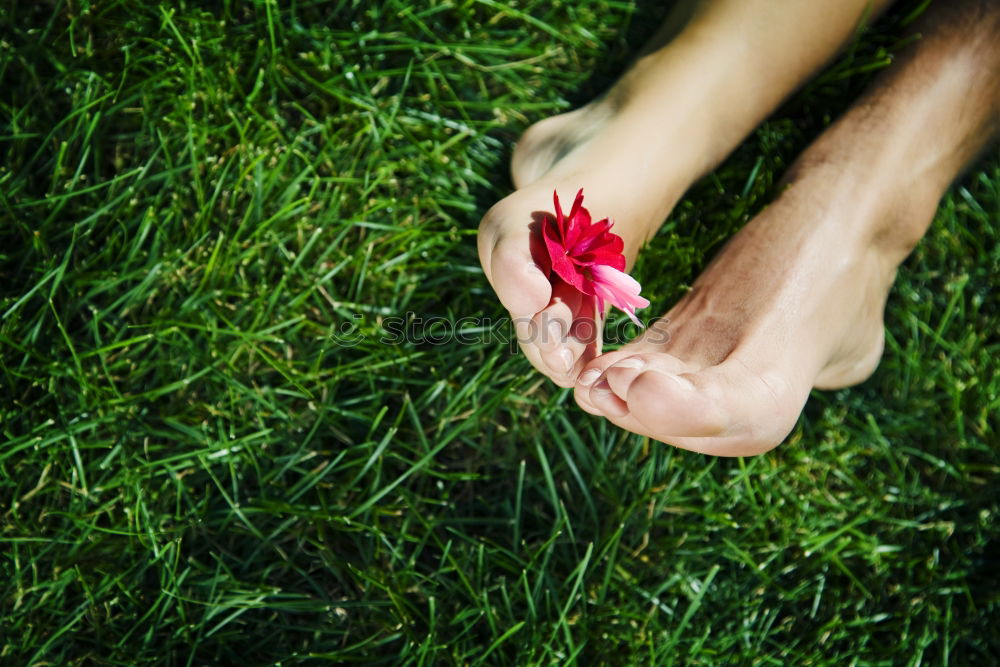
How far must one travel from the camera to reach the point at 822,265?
121cm

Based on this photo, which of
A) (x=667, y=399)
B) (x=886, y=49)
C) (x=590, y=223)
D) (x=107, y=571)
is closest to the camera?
(x=667, y=399)

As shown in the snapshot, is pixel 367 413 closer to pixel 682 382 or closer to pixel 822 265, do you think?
pixel 682 382

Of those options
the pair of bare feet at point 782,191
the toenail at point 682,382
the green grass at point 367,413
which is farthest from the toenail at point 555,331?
the green grass at point 367,413

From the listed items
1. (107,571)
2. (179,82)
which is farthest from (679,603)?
(179,82)

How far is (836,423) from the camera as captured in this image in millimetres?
1419

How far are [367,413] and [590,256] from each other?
0.51m

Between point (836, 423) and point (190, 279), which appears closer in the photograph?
point (190, 279)

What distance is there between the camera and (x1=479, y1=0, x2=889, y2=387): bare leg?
1175 mm

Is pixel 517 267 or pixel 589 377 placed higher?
pixel 517 267

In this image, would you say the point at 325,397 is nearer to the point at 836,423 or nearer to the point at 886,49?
the point at 836,423

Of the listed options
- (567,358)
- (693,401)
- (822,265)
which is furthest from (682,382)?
(822,265)

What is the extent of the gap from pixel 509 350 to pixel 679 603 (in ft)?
1.73

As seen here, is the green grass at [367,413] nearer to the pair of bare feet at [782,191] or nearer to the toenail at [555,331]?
the pair of bare feet at [782,191]
